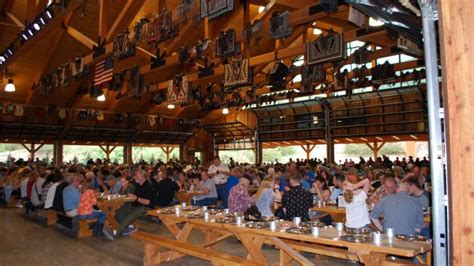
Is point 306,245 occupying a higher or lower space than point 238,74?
lower

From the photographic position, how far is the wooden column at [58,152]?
21.0 meters

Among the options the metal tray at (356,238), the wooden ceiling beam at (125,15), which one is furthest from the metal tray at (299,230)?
the wooden ceiling beam at (125,15)

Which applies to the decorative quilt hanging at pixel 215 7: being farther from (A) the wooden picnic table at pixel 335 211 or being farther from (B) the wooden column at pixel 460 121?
(B) the wooden column at pixel 460 121

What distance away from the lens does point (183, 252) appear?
187 inches

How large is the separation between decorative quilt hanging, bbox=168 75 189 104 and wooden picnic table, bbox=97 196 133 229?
5083 mm

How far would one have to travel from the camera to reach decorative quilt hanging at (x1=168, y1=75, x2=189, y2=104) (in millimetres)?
12219

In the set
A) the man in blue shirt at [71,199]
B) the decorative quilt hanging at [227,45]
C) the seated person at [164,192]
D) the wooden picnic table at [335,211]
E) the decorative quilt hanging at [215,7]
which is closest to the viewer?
the wooden picnic table at [335,211]

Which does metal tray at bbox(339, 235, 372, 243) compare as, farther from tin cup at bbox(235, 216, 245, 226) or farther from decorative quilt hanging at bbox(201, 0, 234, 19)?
decorative quilt hanging at bbox(201, 0, 234, 19)

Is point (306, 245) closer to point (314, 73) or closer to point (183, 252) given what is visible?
point (183, 252)

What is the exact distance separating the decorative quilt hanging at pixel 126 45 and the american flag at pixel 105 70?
3.19 ft

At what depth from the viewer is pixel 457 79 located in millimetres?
1803

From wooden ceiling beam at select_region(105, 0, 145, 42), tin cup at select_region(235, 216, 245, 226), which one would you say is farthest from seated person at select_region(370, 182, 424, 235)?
wooden ceiling beam at select_region(105, 0, 145, 42)

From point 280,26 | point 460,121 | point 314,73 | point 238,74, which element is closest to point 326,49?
point 280,26

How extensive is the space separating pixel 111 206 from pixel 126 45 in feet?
13.5
